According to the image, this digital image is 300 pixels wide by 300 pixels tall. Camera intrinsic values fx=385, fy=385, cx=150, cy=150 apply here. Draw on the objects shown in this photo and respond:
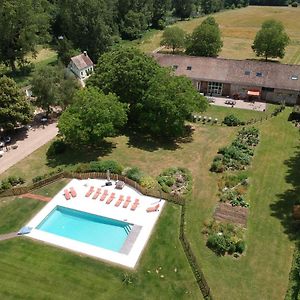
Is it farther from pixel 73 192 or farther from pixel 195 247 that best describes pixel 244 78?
pixel 195 247

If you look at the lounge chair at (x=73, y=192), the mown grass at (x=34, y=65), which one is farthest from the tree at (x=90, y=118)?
the mown grass at (x=34, y=65)

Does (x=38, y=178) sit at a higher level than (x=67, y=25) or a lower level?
lower

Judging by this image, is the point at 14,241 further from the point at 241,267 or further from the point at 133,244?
the point at 241,267

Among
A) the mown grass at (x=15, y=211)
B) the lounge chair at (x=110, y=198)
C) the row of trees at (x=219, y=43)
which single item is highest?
the row of trees at (x=219, y=43)

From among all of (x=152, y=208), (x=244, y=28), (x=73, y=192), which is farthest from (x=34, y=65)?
(x=244, y=28)

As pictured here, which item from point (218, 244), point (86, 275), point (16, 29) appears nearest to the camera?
point (86, 275)

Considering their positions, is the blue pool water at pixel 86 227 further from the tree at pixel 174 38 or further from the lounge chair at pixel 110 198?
the tree at pixel 174 38
